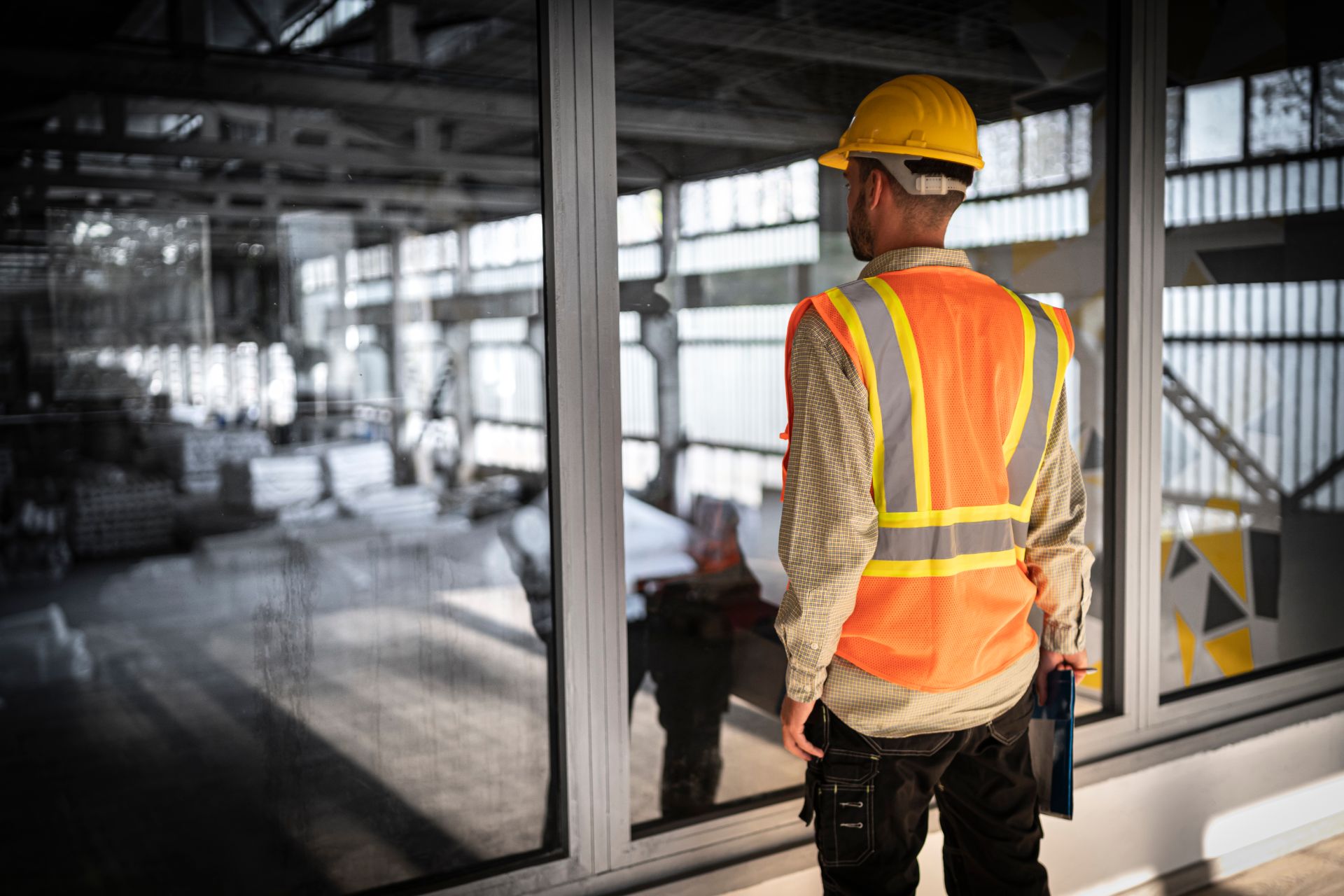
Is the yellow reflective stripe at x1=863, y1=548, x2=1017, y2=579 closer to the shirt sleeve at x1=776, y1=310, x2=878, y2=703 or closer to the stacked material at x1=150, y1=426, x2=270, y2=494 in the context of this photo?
the shirt sleeve at x1=776, y1=310, x2=878, y2=703

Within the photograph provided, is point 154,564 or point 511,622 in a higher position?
point 511,622

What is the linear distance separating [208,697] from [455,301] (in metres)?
7.30

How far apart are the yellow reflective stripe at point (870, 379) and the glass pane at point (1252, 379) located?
1.67 meters

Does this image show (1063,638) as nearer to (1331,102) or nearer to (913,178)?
(913,178)

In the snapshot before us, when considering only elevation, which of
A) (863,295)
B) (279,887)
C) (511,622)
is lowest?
(279,887)

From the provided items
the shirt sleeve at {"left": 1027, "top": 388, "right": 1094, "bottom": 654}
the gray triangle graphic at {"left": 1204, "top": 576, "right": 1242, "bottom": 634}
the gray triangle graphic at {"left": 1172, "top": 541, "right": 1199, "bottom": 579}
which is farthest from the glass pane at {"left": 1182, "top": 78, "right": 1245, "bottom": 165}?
the shirt sleeve at {"left": 1027, "top": 388, "right": 1094, "bottom": 654}

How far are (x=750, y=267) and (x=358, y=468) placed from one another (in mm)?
8489

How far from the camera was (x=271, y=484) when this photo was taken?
33.3ft

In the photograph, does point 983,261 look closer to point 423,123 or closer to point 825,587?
point 825,587

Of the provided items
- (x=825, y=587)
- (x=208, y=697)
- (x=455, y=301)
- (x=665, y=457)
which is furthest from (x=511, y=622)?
(x=455, y=301)

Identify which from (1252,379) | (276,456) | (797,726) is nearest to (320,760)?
(797,726)

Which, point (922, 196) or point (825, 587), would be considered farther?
point (922, 196)

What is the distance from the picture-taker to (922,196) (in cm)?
149

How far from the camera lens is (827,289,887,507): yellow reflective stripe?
4.48 ft
